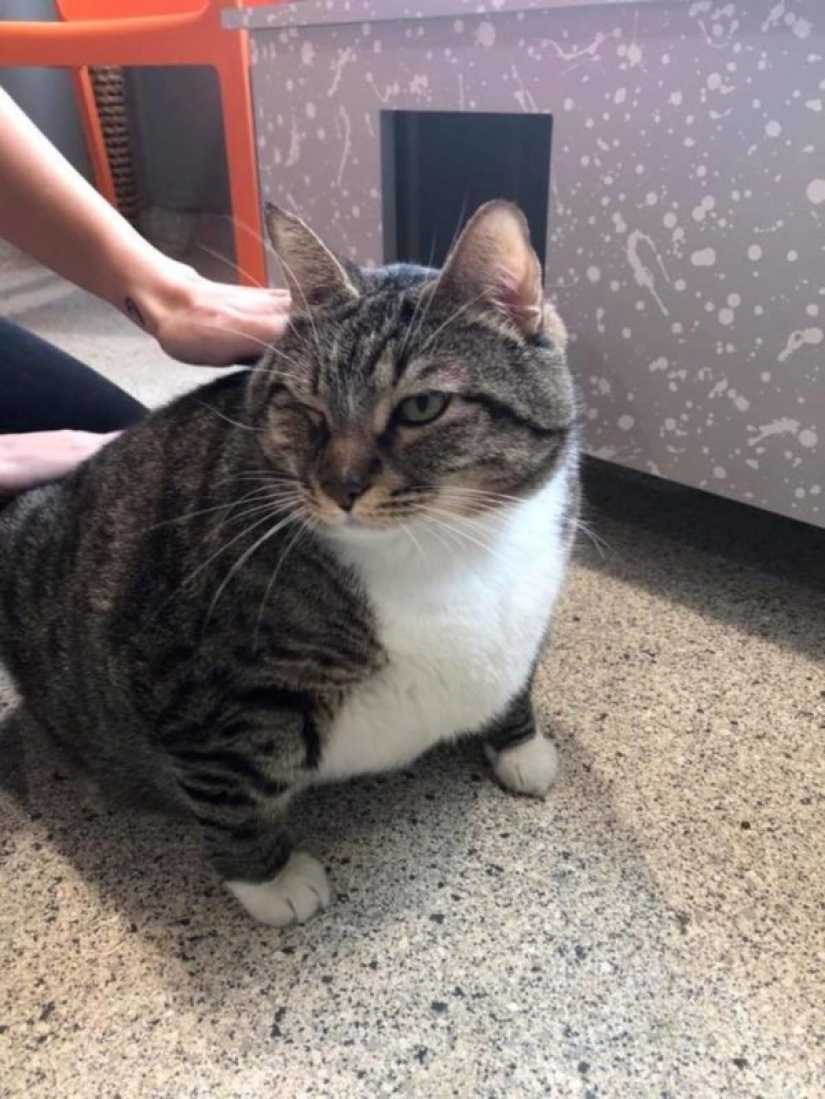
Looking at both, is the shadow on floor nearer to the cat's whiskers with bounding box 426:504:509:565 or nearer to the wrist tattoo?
the cat's whiskers with bounding box 426:504:509:565

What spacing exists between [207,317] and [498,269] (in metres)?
0.47

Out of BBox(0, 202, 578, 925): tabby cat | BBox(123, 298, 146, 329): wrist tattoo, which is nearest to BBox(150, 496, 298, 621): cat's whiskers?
BBox(0, 202, 578, 925): tabby cat

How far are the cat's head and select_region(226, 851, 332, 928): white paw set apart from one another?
35 cm

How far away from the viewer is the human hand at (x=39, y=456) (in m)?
1.06

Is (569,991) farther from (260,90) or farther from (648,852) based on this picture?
(260,90)

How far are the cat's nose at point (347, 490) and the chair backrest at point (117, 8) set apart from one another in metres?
1.87

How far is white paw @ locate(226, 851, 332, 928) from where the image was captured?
0.81 metres

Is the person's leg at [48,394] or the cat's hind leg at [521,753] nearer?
the cat's hind leg at [521,753]

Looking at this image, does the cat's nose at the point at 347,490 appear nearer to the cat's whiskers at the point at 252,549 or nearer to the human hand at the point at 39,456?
the cat's whiskers at the point at 252,549

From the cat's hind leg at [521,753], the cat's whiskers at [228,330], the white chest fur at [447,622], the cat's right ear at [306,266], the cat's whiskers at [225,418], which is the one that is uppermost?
the cat's right ear at [306,266]

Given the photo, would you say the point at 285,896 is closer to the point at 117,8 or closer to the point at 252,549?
the point at 252,549

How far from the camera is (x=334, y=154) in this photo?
1.50 metres

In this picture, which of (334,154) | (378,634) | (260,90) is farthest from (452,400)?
(260,90)

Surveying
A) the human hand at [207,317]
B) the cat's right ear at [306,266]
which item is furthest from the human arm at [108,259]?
the cat's right ear at [306,266]
